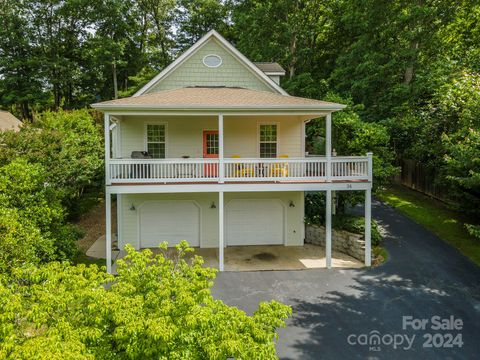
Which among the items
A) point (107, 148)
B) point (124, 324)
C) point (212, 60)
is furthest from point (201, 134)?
point (124, 324)

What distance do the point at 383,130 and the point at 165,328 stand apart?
13788 mm

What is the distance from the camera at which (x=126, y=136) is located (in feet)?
49.2

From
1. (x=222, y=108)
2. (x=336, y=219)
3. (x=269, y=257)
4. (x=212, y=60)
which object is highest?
(x=212, y=60)

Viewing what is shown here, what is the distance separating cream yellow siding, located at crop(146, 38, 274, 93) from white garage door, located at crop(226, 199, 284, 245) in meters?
5.61

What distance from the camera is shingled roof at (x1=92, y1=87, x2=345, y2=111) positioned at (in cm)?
1189

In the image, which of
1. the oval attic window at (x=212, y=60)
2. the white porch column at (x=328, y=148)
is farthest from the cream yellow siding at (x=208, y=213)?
the oval attic window at (x=212, y=60)

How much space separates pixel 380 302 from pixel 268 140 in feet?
27.2

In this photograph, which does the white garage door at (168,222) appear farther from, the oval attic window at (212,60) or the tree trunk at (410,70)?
the tree trunk at (410,70)

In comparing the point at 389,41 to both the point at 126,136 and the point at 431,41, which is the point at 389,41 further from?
the point at 126,136

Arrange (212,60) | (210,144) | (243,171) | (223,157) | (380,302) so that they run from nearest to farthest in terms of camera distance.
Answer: (380,302), (243,171), (223,157), (210,144), (212,60)

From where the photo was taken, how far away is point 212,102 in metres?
12.7

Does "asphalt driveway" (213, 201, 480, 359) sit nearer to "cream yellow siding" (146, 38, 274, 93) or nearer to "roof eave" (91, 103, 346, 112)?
"roof eave" (91, 103, 346, 112)

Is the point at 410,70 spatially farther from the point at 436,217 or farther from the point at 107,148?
the point at 107,148

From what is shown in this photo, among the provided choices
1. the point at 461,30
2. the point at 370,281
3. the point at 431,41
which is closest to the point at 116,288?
the point at 370,281
